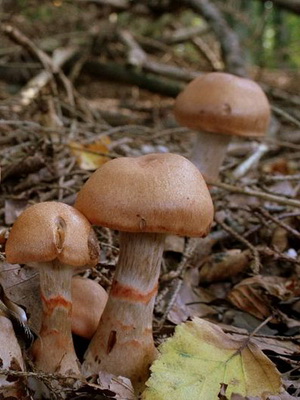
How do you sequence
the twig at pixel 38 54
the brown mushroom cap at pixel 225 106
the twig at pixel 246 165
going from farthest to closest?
the twig at pixel 38 54
the twig at pixel 246 165
the brown mushroom cap at pixel 225 106

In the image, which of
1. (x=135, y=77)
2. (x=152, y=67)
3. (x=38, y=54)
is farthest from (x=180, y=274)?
Answer: (x=135, y=77)

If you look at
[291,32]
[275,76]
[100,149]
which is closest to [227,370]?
[100,149]

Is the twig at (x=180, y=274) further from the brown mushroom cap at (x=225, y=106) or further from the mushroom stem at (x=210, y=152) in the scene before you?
the mushroom stem at (x=210, y=152)

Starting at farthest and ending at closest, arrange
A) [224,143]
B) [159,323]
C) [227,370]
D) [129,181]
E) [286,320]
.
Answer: [224,143]
[286,320]
[159,323]
[227,370]
[129,181]

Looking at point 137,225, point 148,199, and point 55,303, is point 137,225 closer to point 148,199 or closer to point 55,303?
point 148,199

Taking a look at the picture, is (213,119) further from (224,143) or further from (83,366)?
(83,366)

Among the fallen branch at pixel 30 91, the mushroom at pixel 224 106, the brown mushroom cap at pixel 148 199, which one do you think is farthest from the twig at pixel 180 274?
the fallen branch at pixel 30 91

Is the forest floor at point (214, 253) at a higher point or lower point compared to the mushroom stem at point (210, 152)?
lower
